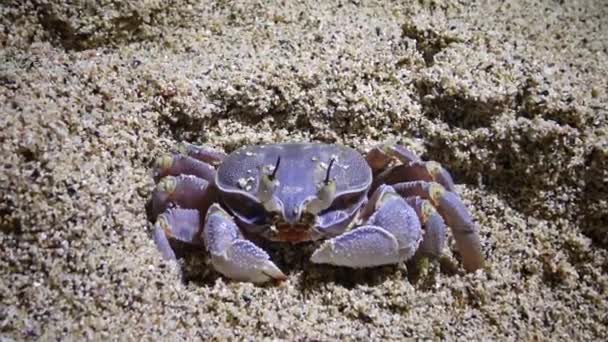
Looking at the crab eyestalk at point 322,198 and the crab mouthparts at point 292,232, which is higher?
the crab eyestalk at point 322,198

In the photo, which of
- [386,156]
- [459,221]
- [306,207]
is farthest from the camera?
[386,156]

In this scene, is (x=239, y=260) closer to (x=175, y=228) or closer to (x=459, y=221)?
(x=175, y=228)

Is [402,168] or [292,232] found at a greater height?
[402,168]

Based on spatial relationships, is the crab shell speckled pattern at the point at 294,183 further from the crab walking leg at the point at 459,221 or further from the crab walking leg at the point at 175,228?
the crab walking leg at the point at 459,221

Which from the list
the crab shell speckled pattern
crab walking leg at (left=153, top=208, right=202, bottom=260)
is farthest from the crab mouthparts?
crab walking leg at (left=153, top=208, right=202, bottom=260)

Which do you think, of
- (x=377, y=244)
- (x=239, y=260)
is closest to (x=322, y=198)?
(x=377, y=244)

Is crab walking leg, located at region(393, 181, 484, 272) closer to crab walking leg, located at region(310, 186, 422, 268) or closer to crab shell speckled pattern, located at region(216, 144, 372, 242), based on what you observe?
crab walking leg, located at region(310, 186, 422, 268)

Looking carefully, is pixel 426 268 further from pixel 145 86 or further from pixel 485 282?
pixel 145 86

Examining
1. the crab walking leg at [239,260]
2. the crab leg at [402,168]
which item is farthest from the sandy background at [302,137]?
the crab leg at [402,168]
